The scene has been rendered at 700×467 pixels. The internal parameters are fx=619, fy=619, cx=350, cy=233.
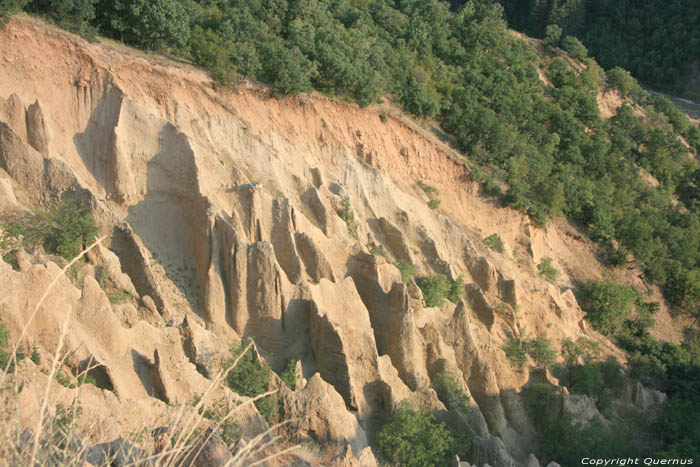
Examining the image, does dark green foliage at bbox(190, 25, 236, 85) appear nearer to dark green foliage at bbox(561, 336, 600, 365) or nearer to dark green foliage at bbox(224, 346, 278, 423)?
dark green foliage at bbox(224, 346, 278, 423)

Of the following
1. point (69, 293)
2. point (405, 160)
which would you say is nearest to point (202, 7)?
point (405, 160)

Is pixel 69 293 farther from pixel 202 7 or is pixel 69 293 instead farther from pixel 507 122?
pixel 507 122

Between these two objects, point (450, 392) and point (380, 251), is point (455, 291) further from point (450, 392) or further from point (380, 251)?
point (450, 392)

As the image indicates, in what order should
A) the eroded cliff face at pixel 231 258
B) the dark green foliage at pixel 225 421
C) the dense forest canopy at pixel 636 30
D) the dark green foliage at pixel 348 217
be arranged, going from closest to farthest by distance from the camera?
the dark green foliage at pixel 225 421 < the eroded cliff face at pixel 231 258 < the dark green foliage at pixel 348 217 < the dense forest canopy at pixel 636 30

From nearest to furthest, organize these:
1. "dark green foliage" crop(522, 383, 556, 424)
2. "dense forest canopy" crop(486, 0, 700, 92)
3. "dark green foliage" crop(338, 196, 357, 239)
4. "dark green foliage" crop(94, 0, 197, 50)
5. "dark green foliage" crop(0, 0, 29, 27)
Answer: "dark green foliage" crop(0, 0, 29, 27) → "dark green foliage" crop(522, 383, 556, 424) → "dark green foliage" crop(338, 196, 357, 239) → "dark green foliage" crop(94, 0, 197, 50) → "dense forest canopy" crop(486, 0, 700, 92)

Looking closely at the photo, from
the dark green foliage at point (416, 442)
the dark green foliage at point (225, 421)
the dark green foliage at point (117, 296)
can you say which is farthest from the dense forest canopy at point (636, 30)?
the dark green foliage at point (225, 421)

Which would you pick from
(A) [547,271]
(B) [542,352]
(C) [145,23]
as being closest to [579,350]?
(B) [542,352]

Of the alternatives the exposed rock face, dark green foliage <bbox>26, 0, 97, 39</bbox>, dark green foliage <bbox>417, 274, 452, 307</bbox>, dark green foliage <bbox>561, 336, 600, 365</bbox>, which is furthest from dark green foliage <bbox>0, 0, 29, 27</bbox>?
dark green foliage <bbox>561, 336, 600, 365</bbox>

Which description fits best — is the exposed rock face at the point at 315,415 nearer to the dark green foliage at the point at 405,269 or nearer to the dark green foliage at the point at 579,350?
the dark green foliage at the point at 405,269
